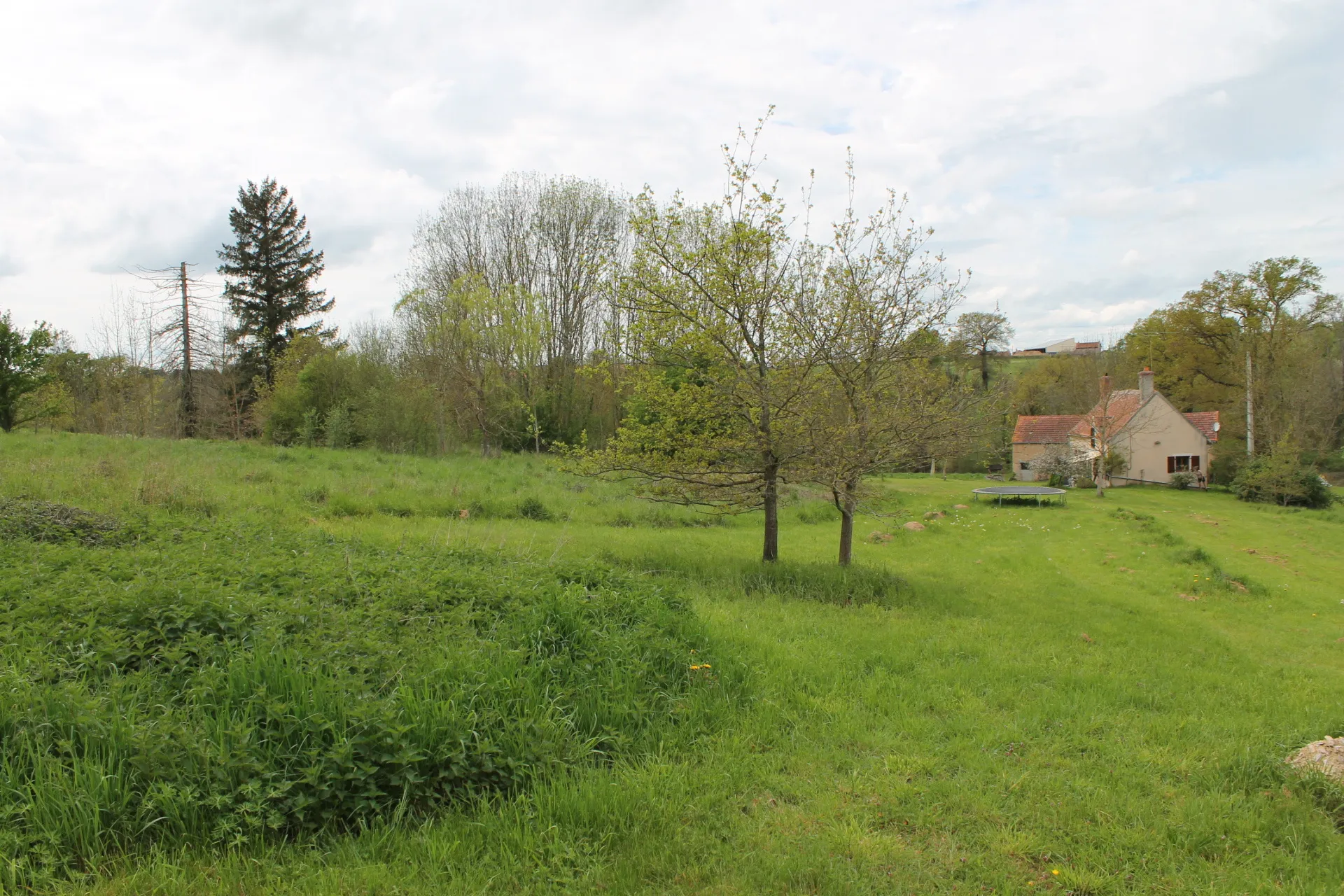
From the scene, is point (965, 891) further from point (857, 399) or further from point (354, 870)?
point (857, 399)

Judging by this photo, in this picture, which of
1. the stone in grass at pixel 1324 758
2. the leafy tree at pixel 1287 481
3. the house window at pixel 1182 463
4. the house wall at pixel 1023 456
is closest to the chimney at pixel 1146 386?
the house window at pixel 1182 463

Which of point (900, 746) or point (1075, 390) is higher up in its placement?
point (1075, 390)

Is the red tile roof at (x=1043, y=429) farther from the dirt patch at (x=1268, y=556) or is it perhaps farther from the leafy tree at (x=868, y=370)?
the leafy tree at (x=868, y=370)

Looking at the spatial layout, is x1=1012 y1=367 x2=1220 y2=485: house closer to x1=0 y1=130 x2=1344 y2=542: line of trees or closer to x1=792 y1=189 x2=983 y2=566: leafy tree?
x1=0 y1=130 x2=1344 y2=542: line of trees

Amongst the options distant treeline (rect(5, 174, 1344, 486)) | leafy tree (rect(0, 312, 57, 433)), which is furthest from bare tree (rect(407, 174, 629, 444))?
leafy tree (rect(0, 312, 57, 433))

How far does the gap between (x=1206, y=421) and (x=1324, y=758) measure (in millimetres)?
51679

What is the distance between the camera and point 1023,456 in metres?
48.2

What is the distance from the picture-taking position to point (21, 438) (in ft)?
54.7

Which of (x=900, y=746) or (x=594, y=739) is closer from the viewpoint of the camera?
(x=594, y=739)

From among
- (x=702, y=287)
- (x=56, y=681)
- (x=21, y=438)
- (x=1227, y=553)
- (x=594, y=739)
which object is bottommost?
(x=1227, y=553)

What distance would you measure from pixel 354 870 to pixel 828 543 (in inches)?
551

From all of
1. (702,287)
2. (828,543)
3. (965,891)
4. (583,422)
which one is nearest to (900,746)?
(965,891)

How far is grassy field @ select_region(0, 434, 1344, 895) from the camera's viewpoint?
3037mm

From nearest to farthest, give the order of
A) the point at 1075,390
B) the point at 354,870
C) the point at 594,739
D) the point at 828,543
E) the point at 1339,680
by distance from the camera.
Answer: the point at 354,870 < the point at 594,739 < the point at 1339,680 < the point at 828,543 < the point at 1075,390
